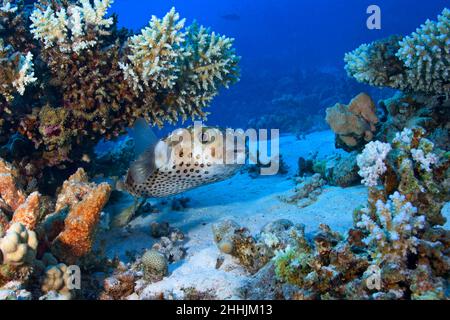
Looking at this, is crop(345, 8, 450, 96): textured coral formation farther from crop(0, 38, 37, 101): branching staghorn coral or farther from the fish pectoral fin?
crop(0, 38, 37, 101): branching staghorn coral

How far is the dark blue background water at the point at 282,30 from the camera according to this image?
32.2 metres

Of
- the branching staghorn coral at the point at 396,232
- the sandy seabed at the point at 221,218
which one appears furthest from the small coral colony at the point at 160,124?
the sandy seabed at the point at 221,218

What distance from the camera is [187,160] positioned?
155 inches

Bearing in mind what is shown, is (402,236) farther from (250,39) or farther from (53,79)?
(250,39)

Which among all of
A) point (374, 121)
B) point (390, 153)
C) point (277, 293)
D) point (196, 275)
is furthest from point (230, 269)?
point (374, 121)

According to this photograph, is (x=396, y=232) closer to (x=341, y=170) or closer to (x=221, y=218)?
(x=221, y=218)

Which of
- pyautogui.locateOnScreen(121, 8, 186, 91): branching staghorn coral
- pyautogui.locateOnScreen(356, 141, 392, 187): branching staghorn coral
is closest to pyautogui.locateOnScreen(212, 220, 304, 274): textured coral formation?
pyautogui.locateOnScreen(356, 141, 392, 187): branching staghorn coral

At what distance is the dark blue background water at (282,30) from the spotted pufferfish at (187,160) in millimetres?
22989

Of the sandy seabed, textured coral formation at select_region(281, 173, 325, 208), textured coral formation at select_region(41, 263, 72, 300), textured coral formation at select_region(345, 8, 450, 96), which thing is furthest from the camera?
textured coral formation at select_region(281, 173, 325, 208)

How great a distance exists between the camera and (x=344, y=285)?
263 cm

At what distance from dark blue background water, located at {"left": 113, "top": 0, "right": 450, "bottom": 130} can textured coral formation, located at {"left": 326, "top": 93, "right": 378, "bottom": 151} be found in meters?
20.7

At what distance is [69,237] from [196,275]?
1.32m

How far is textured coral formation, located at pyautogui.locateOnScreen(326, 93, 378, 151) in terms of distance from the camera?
6.23 m

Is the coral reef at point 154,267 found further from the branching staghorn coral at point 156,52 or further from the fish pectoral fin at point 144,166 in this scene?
the branching staghorn coral at point 156,52
